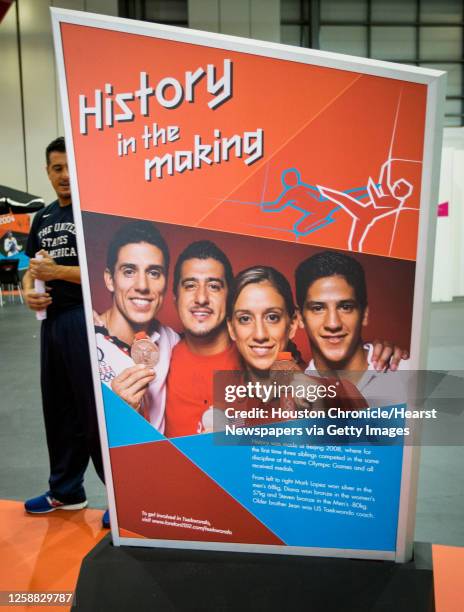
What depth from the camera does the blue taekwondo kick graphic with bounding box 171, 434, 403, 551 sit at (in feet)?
4.71

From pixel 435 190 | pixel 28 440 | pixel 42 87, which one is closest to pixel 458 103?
pixel 42 87

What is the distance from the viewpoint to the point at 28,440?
3.64 meters

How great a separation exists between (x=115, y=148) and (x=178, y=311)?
0.40 meters

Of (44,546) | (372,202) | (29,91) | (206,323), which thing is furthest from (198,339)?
(29,91)

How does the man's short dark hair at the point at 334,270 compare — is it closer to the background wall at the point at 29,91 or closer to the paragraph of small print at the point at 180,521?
the paragraph of small print at the point at 180,521

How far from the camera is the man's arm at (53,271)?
228cm

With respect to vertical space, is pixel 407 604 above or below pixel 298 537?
below

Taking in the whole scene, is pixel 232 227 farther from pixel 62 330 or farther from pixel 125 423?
pixel 62 330

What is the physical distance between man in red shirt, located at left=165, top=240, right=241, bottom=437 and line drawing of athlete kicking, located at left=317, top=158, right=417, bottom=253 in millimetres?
285

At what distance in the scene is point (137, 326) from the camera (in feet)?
4.95

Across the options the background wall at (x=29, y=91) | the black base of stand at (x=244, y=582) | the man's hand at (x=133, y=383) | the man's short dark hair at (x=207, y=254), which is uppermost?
the background wall at (x=29, y=91)

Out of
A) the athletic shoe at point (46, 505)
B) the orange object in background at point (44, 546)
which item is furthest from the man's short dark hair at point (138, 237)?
the athletic shoe at point (46, 505)

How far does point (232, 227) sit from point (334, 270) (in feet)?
0.81

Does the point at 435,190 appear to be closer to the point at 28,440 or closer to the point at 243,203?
the point at 243,203
